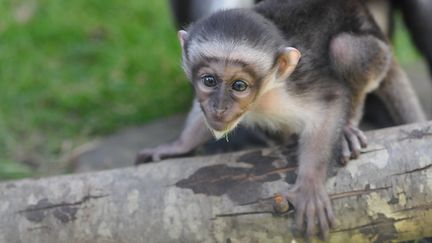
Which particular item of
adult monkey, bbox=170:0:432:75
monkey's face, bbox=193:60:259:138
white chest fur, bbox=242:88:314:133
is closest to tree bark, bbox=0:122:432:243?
white chest fur, bbox=242:88:314:133

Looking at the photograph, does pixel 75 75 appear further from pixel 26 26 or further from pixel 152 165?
pixel 152 165

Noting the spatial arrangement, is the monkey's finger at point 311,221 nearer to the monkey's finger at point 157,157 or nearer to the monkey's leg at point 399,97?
the monkey's finger at point 157,157

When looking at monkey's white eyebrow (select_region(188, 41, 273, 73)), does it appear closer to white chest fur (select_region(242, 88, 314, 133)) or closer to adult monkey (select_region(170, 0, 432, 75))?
white chest fur (select_region(242, 88, 314, 133))

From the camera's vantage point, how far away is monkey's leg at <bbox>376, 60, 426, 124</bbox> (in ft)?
10.6

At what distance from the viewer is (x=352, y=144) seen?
8.85 feet

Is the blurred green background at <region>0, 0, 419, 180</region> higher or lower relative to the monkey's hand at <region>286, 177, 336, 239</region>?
higher

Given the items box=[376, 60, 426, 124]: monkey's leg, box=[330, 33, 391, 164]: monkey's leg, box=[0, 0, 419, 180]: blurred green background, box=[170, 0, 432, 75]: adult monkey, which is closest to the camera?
box=[330, 33, 391, 164]: monkey's leg

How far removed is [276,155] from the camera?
9.04 ft

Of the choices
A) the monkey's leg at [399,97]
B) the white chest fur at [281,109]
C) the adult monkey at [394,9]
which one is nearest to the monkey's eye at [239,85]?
the white chest fur at [281,109]

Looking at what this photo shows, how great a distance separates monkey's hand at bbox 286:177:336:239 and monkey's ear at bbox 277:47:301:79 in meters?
0.34

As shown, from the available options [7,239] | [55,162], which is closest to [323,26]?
[7,239]

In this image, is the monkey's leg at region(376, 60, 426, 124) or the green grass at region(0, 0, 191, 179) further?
the green grass at region(0, 0, 191, 179)

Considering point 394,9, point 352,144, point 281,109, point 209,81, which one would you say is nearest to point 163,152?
point 281,109

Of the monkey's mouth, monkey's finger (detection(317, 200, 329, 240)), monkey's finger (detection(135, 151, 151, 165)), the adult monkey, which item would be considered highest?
the adult monkey
